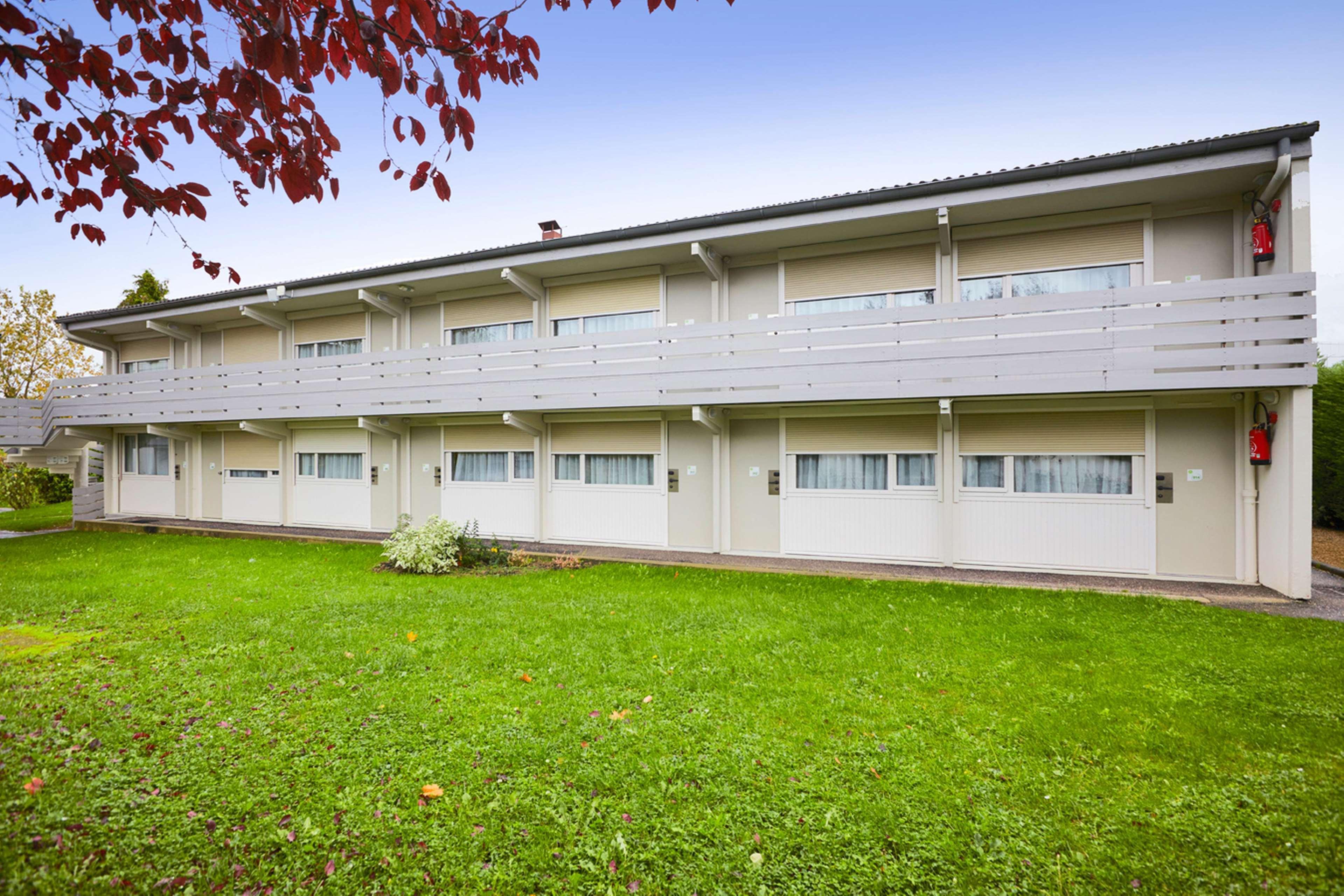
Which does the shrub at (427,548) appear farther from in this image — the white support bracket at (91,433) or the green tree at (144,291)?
the green tree at (144,291)

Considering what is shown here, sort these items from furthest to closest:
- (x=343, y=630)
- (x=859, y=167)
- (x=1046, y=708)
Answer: (x=859, y=167) → (x=343, y=630) → (x=1046, y=708)

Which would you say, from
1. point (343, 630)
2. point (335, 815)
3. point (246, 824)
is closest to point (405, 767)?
point (335, 815)

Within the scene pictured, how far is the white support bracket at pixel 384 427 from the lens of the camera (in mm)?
12883

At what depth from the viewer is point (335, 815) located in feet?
9.71

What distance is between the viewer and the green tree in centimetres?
2400

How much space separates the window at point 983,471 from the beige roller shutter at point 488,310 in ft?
30.1

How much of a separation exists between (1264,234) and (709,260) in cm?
780

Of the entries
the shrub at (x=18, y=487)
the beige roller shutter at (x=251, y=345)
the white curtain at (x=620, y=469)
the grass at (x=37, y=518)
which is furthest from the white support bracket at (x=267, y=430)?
the shrub at (x=18, y=487)

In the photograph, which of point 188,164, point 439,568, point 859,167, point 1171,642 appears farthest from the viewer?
point 859,167

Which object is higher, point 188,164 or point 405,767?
point 188,164

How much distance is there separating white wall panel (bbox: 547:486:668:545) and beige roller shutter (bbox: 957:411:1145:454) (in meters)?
5.67

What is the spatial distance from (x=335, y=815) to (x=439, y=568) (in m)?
6.81

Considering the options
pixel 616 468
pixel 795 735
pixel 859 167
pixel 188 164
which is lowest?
pixel 795 735

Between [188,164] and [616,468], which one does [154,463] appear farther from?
[188,164]
